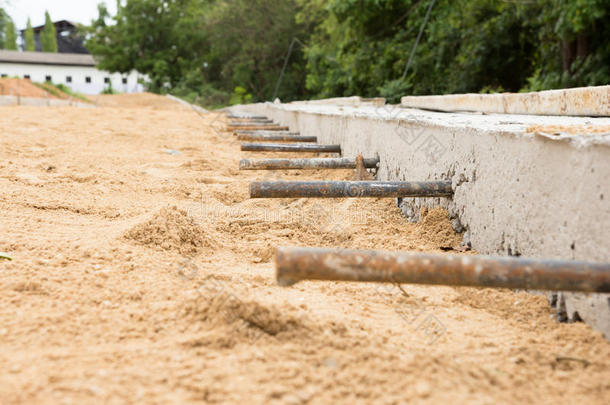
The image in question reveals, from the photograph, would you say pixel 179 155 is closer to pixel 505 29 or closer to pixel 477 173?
pixel 477 173

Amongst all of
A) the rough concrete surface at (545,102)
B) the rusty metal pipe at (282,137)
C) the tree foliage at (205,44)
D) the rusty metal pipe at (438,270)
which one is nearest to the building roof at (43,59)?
the tree foliage at (205,44)

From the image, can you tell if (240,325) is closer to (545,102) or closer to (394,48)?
(545,102)

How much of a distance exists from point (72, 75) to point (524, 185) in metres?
59.7

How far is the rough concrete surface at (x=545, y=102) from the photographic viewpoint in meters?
2.39

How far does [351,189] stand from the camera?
2090 mm

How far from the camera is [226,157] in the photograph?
15.1ft

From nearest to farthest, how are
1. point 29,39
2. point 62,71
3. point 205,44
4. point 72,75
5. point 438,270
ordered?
point 438,270, point 205,44, point 62,71, point 72,75, point 29,39

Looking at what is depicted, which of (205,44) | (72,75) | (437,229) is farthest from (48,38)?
(437,229)

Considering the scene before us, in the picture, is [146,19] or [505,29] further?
[146,19]

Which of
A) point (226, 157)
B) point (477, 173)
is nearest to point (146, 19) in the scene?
point (226, 157)

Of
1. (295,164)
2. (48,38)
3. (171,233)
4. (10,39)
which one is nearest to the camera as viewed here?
(171,233)

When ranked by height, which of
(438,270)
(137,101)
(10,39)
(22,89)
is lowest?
(438,270)

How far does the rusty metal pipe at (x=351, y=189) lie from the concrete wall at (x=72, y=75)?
53.2 m

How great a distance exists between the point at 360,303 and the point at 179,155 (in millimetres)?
3311
